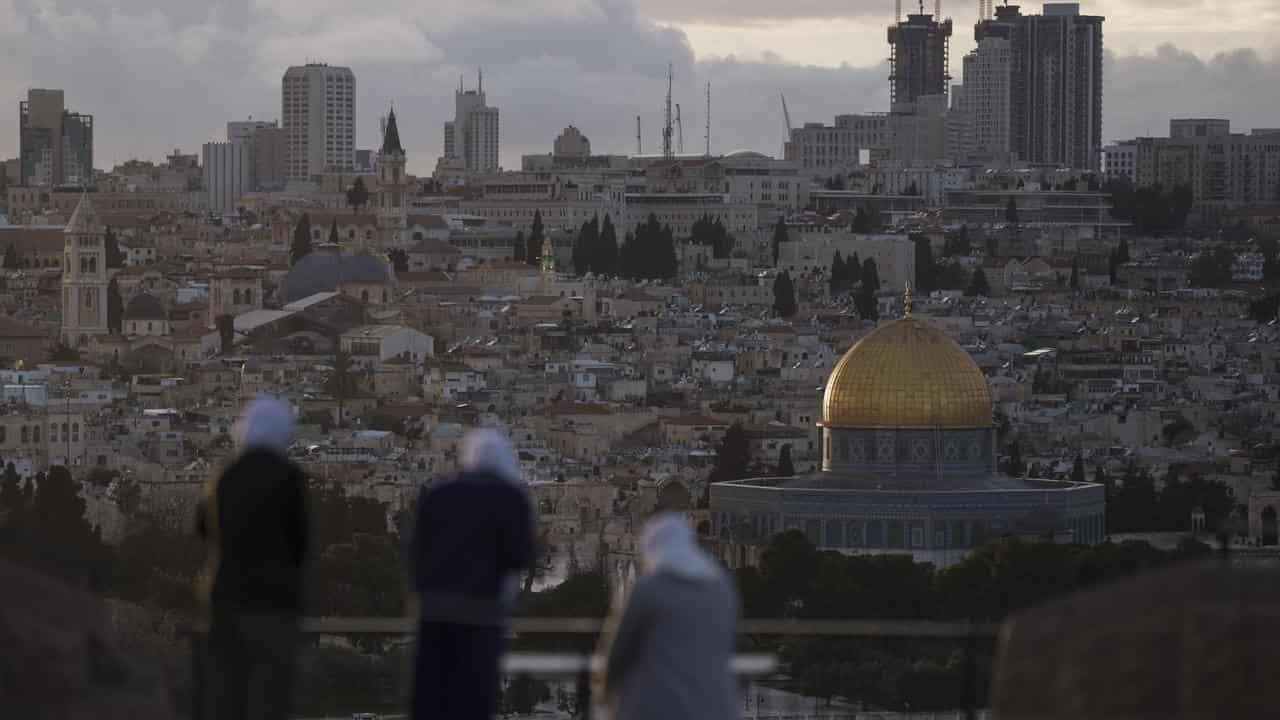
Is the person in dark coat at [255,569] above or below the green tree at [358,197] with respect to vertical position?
below

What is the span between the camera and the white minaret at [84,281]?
424ft

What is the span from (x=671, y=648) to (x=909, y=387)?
1845 inches

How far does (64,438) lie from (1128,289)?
64.9 meters

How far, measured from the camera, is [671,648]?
13984 millimetres

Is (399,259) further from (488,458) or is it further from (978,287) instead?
(488,458)

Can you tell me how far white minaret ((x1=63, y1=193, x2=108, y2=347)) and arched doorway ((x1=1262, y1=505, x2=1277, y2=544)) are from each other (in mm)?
59270

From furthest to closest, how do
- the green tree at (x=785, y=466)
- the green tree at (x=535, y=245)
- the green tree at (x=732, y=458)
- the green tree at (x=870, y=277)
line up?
the green tree at (x=535, y=245), the green tree at (x=870, y=277), the green tree at (x=732, y=458), the green tree at (x=785, y=466)

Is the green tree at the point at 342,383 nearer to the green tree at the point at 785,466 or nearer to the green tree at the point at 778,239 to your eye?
the green tree at the point at 785,466

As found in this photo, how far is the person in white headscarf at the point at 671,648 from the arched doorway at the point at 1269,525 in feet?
181

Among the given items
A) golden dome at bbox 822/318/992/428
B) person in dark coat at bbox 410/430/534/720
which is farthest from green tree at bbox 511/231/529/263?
person in dark coat at bbox 410/430/534/720

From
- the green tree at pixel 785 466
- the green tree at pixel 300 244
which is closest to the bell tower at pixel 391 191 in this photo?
the green tree at pixel 300 244

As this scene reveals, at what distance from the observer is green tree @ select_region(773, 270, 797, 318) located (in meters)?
139

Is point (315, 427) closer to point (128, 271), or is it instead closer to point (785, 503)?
point (785, 503)

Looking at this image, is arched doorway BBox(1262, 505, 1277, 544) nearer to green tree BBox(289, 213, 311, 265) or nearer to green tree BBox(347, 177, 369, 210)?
green tree BBox(289, 213, 311, 265)
